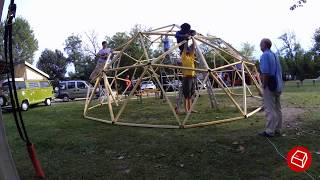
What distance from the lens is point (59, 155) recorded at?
608 cm

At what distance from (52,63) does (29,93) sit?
5038cm

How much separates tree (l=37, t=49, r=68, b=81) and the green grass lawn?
59931 mm

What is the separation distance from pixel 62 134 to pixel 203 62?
4.06 m

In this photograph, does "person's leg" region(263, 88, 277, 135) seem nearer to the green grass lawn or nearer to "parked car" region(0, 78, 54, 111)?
the green grass lawn

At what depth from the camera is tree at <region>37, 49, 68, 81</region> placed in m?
66.1

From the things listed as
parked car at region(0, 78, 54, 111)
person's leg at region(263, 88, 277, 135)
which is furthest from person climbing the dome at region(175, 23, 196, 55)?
parked car at region(0, 78, 54, 111)

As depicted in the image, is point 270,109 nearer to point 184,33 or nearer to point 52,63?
point 184,33

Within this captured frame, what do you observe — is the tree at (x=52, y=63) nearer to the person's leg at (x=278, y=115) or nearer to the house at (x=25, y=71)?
the house at (x=25, y=71)

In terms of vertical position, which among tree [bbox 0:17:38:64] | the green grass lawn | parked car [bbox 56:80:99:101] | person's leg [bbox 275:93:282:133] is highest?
tree [bbox 0:17:38:64]

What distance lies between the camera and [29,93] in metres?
18.7

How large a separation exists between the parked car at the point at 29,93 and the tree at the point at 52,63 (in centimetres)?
4627

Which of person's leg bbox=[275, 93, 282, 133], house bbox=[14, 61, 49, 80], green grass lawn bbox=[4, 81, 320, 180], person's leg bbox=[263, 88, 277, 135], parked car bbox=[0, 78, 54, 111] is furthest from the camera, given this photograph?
house bbox=[14, 61, 49, 80]

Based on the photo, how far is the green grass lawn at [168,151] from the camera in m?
4.77

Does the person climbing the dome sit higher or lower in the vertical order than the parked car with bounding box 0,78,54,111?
higher
